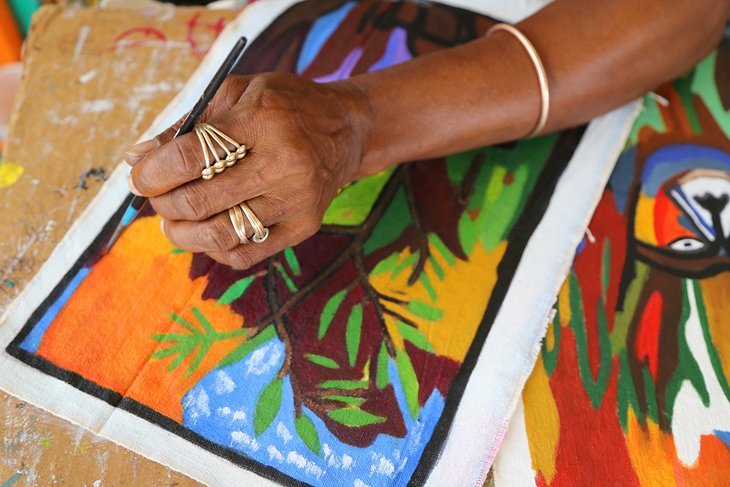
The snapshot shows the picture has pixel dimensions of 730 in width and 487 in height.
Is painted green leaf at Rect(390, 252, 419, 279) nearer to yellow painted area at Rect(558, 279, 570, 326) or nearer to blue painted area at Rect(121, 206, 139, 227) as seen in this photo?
yellow painted area at Rect(558, 279, 570, 326)

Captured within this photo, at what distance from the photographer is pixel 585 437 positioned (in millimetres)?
736

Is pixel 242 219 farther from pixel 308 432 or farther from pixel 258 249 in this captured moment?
pixel 308 432

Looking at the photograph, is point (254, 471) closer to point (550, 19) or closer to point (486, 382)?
point (486, 382)

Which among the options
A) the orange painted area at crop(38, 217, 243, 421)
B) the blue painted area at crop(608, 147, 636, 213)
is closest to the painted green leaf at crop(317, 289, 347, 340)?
the orange painted area at crop(38, 217, 243, 421)

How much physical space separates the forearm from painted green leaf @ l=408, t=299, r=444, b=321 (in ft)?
0.63

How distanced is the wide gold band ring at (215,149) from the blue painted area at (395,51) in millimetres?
497

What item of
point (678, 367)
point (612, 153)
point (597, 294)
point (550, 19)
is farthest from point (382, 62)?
point (678, 367)

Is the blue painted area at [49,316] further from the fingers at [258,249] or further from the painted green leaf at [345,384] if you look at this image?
the painted green leaf at [345,384]

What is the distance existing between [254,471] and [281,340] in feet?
0.53

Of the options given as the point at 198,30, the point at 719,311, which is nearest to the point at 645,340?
the point at 719,311

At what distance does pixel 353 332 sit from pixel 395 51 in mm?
567

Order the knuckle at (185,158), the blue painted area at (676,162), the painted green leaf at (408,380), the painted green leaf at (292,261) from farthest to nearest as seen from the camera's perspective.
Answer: the blue painted area at (676,162) → the painted green leaf at (292,261) → the painted green leaf at (408,380) → the knuckle at (185,158)

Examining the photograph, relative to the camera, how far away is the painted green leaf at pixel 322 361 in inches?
30.3

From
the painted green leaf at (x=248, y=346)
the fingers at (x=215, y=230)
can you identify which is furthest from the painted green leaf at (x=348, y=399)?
the fingers at (x=215, y=230)
